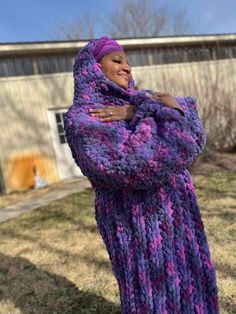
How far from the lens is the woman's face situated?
1.76 meters

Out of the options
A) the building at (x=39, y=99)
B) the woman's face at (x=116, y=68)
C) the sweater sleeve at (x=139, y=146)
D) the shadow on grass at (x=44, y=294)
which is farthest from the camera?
the building at (x=39, y=99)

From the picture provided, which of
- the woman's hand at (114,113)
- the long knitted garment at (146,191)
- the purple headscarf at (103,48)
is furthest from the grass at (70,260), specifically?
the purple headscarf at (103,48)

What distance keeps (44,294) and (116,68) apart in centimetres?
275

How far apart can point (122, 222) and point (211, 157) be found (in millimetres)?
7777

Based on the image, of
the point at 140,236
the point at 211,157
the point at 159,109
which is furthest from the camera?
the point at 211,157

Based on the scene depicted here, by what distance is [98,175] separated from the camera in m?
1.63

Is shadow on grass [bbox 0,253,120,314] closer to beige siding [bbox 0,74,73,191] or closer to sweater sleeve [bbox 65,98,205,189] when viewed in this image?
sweater sleeve [bbox 65,98,205,189]

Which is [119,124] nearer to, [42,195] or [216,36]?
[42,195]

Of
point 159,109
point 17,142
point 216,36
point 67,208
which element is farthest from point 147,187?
point 216,36

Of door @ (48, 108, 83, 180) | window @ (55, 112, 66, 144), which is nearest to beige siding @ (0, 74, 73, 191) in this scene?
door @ (48, 108, 83, 180)

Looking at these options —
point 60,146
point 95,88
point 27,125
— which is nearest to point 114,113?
point 95,88

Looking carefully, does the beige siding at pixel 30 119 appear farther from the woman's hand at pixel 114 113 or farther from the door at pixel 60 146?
the woman's hand at pixel 114 113

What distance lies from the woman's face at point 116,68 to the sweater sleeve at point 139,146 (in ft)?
0.62

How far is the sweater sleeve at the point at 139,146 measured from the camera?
1.52 meters
